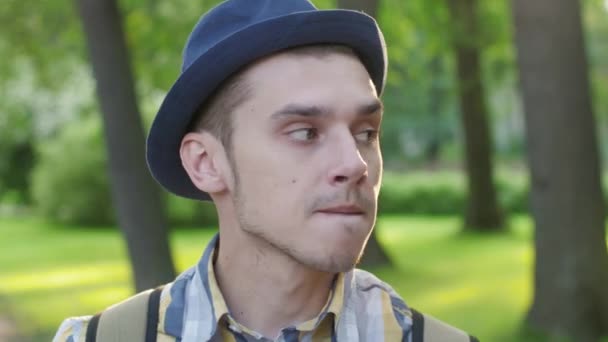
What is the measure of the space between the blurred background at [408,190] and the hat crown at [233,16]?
6611 mm

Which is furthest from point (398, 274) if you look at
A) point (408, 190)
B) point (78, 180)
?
point (408, 190)

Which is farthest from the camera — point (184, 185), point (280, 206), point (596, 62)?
point (596, 62)

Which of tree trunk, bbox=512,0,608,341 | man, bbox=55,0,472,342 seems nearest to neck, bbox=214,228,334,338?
man, bbox=55,0,472,342

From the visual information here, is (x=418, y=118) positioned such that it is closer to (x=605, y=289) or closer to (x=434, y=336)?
(x=605, y=289)

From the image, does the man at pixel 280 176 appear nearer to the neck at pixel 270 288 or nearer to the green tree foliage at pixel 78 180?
→ the neck at pixel 270 288

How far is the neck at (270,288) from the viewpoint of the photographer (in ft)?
7.09

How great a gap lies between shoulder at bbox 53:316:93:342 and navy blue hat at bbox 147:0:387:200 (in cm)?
43

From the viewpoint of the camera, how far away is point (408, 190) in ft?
100.0

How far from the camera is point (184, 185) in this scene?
2475 mm

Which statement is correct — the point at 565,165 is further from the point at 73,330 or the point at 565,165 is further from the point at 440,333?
the point at 73,330

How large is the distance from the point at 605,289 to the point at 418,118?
1701 inches

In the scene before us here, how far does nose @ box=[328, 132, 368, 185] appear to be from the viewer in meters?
2.03

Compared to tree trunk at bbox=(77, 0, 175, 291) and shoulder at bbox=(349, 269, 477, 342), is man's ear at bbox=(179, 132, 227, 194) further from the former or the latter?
tree trunk at bbox=(77, 0, 175, 291)

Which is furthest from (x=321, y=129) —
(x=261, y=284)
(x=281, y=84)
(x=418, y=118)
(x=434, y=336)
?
(x=418, y=118)
